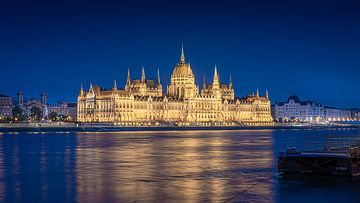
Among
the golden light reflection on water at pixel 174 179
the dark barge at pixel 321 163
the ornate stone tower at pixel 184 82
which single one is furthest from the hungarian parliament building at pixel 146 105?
the dark barge at pixel 321 163

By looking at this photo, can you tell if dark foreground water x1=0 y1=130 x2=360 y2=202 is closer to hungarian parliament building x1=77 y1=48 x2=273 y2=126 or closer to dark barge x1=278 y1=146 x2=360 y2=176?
dark barge x1=278 y1=146 x2=360 y2=176

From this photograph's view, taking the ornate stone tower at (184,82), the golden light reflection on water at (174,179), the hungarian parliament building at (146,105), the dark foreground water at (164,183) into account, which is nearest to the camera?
the dark foreground water at (164,183)

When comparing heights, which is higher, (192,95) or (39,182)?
(192,95)

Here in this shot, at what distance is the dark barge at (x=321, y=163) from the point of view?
26.8 meters

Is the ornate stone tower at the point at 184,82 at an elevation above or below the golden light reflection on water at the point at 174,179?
above

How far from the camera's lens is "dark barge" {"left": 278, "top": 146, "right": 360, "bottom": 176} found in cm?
2680

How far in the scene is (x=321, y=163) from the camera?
2759cm

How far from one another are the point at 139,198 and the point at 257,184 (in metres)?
6.35

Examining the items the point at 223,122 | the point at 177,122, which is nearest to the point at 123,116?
the point at 177,122

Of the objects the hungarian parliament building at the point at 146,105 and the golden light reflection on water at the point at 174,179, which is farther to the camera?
the hungarian parliament building at the point at 146,105

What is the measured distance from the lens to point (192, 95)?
19400 cm

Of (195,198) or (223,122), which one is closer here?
(195,198)

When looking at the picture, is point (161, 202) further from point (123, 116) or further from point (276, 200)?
point (123, 116)

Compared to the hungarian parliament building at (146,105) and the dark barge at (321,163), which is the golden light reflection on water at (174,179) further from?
the hungarian parliament building at (146,105)
